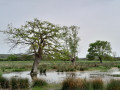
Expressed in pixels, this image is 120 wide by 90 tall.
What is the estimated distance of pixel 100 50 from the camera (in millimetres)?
76688

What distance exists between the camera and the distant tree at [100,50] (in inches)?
3001

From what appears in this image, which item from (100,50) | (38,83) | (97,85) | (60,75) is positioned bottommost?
(60,75)

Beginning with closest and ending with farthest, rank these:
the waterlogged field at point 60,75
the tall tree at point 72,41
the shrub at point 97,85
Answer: the shrub at point 97,85 → the waterlogged field at point 60,75 → the tall tree at point 72,41

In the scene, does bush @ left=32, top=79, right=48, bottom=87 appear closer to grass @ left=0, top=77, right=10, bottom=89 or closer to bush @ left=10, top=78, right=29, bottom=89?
bush @ left=10, top=78, right=29, bottom=89

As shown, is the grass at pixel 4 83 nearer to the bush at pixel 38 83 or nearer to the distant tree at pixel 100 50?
the bush at pixel 38 83

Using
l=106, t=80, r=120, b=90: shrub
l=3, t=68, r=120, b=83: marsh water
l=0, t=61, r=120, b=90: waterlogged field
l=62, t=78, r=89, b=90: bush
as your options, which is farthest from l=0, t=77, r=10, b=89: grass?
l=106, t=80, r=120, b=90: shrub

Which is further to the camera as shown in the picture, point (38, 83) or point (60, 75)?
point (60, 75)

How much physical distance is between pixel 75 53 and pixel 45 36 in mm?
32703

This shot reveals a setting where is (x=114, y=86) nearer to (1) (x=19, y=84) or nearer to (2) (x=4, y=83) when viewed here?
(1) (x=19, y=84)

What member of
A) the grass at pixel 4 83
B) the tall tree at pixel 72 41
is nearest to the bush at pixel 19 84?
the grass at pixel 4 83

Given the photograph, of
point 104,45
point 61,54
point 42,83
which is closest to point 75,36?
point 104,45

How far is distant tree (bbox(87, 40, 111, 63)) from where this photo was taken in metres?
76.2

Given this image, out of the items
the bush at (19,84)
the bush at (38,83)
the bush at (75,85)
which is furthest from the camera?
the bush at (38,83)

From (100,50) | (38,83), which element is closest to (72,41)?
(100,50)
